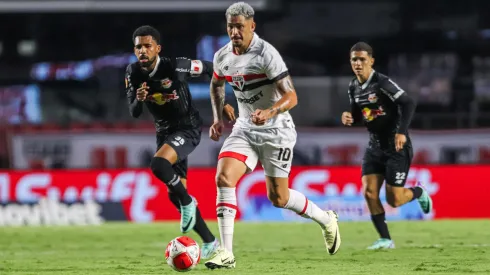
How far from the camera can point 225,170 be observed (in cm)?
863

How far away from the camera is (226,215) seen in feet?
28.2

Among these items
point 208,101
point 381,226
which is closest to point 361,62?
point 381,226

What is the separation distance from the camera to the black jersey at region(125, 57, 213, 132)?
10445mm

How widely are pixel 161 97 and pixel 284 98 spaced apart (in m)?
2.20

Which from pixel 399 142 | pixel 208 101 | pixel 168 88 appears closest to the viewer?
pixel 168 88

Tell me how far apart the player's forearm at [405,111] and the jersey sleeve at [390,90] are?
0.16ft

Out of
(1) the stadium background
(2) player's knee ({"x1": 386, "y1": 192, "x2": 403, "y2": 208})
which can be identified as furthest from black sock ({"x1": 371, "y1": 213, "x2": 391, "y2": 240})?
(1) the stadium background

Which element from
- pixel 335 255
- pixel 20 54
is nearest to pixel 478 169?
pixel 335 255

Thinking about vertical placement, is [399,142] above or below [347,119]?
below

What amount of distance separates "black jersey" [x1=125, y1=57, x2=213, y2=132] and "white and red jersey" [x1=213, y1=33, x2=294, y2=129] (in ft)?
4.92

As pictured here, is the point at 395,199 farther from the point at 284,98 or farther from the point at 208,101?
the point at 208,101

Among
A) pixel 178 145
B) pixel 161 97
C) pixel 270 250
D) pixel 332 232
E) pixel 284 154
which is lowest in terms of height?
pixel 270 250

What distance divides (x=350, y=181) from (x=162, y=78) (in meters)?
8.05

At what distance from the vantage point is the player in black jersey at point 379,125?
1116 centimetres
